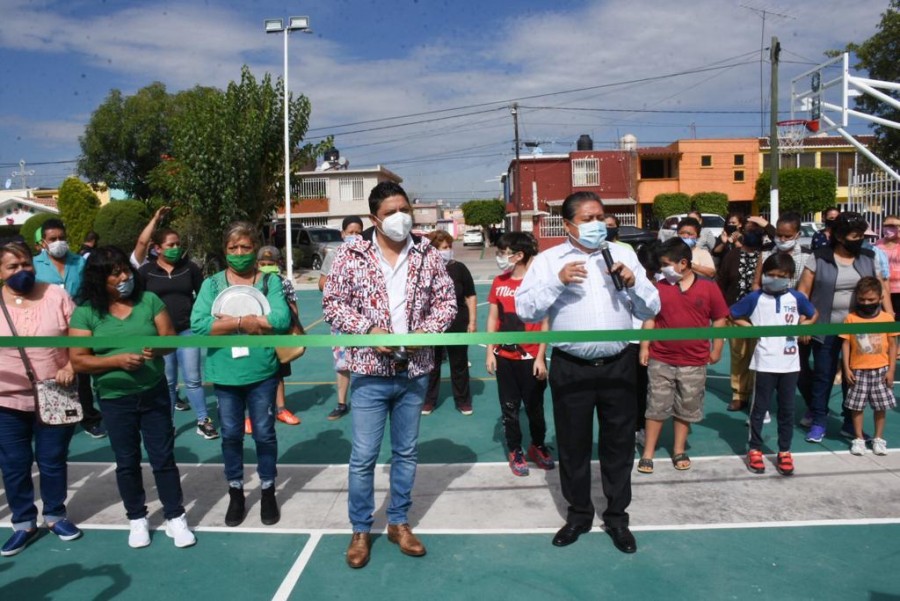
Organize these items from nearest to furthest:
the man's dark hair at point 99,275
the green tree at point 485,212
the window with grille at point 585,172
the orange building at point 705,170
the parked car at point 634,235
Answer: the man's dark hair at point 99,275
the parked car at point 634,235
the orange building at point 705,170
the window with grille at point 585,172
the green tree at point 485,212

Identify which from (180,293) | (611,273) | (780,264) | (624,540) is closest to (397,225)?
(611,273)

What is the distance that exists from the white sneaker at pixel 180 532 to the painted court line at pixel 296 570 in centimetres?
68

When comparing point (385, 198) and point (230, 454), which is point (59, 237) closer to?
point (230, 454)

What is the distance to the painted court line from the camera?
138 inches

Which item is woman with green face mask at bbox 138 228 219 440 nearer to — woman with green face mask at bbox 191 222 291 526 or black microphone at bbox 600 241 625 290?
woman with green face mask at bbox 191 222 291 526

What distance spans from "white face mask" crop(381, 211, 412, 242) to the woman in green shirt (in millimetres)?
1503

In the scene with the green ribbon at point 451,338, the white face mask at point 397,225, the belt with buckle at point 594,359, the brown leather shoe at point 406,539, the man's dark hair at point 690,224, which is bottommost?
the brown leather shoe at point 406,539

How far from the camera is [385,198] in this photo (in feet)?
12.2

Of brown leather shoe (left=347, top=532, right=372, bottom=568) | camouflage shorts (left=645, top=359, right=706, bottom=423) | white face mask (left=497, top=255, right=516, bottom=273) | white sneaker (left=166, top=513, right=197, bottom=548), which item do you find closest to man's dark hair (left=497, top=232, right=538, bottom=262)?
white face mask (left=497, top=255, right=516, bottom=273)

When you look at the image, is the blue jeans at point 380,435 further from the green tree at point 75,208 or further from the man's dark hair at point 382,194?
the green tree at point 75,208

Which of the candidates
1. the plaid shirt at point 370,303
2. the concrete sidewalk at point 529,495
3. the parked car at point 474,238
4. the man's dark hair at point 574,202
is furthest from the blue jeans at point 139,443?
the parked car at point 474,238

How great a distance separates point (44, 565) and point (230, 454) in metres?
1.13

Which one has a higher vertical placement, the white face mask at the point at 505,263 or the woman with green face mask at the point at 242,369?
the white face mask at the point at 505,263

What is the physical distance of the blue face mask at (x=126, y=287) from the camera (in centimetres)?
389
